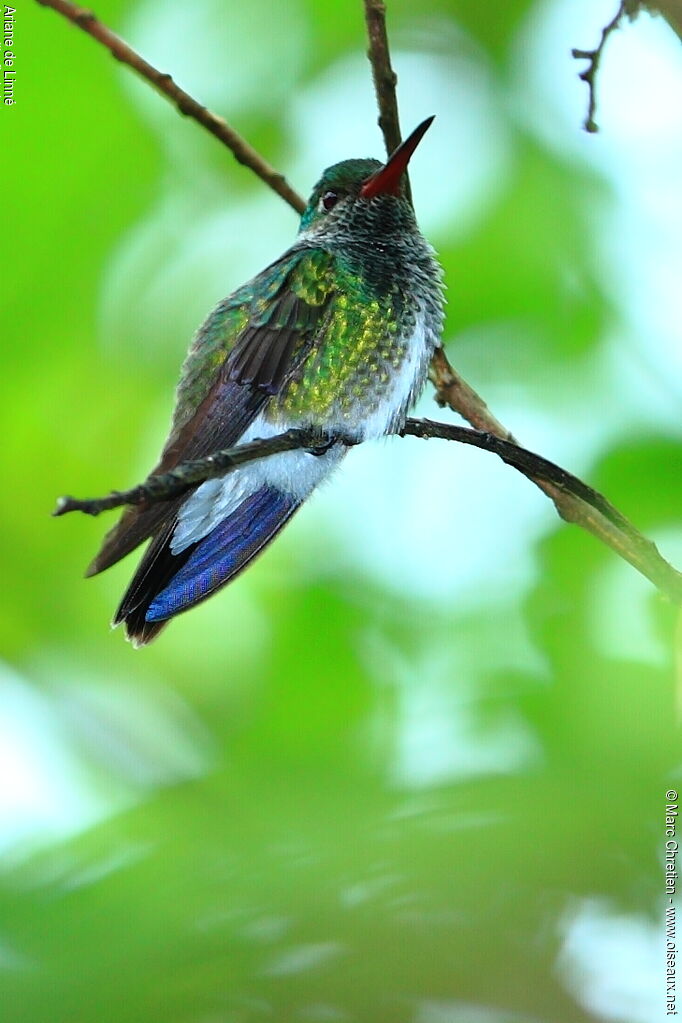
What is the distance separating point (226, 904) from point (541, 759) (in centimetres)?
24

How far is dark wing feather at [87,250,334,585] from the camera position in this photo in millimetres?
1862

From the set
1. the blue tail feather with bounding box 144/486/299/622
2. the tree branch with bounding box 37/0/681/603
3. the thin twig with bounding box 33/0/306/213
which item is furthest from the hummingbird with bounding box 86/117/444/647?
the thin twig with bounding box 33/0/306/213

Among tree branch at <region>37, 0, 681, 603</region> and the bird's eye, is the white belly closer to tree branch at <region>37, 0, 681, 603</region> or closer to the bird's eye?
tree branch at <region>37, 0, 681, 603</region>

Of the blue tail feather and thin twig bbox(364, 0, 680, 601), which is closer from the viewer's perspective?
thin twig bbox(364, 0, 680, 601)

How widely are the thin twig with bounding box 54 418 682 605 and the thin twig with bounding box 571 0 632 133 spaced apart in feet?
1.87

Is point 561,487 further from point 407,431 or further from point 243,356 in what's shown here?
point 243,356

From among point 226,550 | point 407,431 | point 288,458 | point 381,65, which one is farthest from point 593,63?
point 226,550

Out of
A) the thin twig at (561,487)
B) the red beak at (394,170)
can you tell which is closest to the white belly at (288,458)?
the thin twig at (561,487)

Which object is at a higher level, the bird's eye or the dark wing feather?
the bird's eye

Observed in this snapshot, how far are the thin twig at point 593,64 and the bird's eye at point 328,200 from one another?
0.71 metres

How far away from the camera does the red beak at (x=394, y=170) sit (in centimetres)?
180

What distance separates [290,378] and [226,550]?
35cm

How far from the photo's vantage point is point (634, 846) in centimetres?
71

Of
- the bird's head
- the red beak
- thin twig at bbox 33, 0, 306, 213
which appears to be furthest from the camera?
the bird's head
